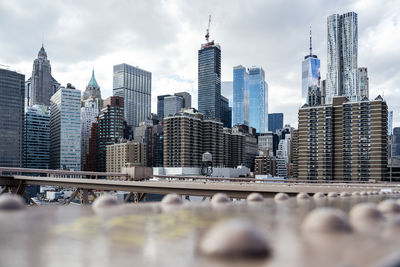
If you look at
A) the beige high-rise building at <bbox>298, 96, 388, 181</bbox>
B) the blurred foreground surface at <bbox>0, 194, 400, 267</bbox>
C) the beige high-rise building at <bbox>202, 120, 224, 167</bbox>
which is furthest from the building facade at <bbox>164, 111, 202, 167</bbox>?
the blurred foreground surface at <bbox>0, 194, 400, 267</bbox>

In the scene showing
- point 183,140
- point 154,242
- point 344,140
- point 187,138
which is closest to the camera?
point 154,242

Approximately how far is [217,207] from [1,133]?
22204cm

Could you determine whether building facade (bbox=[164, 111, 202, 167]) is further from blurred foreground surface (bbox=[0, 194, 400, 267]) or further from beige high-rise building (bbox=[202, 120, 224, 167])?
blurred foreground surface (bbox=[0, 194, 400, 267])

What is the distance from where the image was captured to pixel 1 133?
198 m

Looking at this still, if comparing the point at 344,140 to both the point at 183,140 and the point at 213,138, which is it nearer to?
the point at 213,138

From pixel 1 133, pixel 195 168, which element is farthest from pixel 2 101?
pixel 195 168

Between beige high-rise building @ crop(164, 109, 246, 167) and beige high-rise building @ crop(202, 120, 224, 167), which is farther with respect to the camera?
beige high-rise building @ crop(202, 120, 224, 167)

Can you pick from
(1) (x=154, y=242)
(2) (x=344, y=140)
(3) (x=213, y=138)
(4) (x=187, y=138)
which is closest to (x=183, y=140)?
(4) (x=187, y=138)

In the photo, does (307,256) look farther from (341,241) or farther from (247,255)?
(341,241)

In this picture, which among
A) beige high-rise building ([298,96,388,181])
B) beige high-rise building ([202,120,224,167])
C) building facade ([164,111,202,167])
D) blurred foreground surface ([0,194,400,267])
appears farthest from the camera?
beige high-rise building ([202,120,224,167])

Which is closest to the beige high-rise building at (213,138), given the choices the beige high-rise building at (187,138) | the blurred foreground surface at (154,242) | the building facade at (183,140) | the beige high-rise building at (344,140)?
the beige high-rise building at (187,138)

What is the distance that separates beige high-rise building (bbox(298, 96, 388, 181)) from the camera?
143 m

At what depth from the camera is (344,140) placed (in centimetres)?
15150

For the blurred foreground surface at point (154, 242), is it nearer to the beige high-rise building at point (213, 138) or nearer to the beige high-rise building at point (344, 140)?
the beige high-rise building at point (344, 140)
